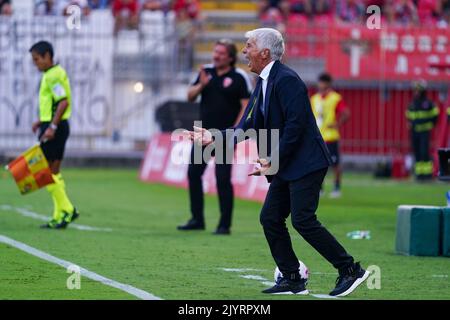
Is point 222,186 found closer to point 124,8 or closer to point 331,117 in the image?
point 331,117

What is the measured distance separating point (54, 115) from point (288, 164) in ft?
18.5

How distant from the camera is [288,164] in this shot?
9.16 m

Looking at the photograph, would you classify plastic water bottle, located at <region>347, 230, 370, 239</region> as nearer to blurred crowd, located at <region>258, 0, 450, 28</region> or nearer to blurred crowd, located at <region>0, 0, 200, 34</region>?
blurred crowd, located at <region>0, 0, 200, 34</region>

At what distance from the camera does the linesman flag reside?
46.5 feet

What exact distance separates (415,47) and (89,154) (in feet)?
26.4

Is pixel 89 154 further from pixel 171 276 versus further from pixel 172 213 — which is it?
pixel 171 276

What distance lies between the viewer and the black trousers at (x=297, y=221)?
29.8 feet

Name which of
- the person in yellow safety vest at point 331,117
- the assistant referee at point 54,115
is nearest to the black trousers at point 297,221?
the assistant referee at point 54,115

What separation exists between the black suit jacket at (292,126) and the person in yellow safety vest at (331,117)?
38.8 ft

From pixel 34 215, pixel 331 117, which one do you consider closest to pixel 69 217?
pixel 34 215

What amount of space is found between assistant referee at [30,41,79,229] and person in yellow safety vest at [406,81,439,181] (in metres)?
13.1

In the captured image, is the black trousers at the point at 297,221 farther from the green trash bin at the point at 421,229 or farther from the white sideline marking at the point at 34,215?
the white sideline marking at the point at 34,215

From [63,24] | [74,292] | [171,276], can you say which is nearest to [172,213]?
[171,276]

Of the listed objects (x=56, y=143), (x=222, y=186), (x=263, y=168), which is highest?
Answer: (x=263, y=168)
